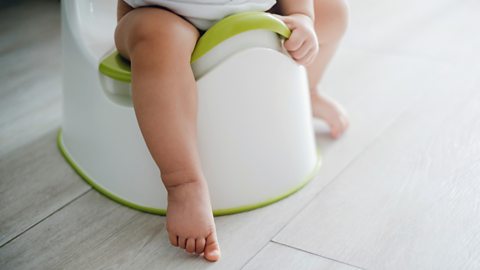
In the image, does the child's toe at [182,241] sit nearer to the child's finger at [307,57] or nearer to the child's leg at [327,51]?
the child's finger at [307,57]

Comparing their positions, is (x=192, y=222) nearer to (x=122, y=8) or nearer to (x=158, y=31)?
(x=158, y=31)

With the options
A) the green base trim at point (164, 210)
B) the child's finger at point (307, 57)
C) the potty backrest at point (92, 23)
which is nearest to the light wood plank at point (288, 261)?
the green base trim at point (164, 210)

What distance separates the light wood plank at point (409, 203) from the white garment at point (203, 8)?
0.31 metres

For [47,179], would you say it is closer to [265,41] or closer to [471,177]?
[265,41]

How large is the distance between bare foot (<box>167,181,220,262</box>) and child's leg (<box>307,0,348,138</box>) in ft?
1.28

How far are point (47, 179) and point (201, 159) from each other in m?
0.31

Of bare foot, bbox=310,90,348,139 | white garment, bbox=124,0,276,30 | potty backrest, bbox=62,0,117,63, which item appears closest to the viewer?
white garment, bbox=124,0,276,30

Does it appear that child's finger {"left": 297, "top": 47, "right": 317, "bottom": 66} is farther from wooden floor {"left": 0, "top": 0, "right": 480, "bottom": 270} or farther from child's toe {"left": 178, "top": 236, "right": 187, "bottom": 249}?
child's toe {"left": 178, "top": 236, "right": 187, "bottom": 249}

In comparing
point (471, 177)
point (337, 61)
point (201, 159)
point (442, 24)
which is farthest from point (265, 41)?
point (442, 24)

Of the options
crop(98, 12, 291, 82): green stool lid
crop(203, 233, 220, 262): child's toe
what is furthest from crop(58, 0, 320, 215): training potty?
crop(203, 233, 220, 262): child's toe

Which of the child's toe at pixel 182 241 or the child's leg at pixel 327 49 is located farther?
the child's leg at pixel 327 49

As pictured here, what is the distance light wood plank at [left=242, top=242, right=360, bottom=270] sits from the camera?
0.88 m

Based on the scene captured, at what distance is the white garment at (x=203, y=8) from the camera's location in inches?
39.0

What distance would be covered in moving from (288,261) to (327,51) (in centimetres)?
46
